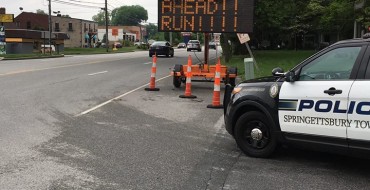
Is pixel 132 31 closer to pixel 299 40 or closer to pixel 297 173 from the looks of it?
pixel 299 40

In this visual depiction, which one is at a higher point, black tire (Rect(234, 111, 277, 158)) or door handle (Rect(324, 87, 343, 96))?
door handle (Rect(324, 87, 343, 96))

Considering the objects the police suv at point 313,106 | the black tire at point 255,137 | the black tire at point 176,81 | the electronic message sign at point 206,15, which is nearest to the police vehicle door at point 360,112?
the police suv at point 313,106

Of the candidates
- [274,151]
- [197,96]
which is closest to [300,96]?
[274,151]

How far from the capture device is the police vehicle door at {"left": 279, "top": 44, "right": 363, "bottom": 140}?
17.5 feet

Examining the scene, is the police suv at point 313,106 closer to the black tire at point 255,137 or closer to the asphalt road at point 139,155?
the black tire at point 255,137

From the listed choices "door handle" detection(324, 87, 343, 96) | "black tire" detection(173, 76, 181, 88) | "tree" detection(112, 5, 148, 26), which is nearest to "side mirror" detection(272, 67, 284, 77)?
"door handle" detection(324, 87, 343, 96)

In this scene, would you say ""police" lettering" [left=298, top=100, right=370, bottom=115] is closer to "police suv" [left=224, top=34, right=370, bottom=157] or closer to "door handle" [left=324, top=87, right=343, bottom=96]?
"police suv" [left=224, top=34, right=370, bottom=157]

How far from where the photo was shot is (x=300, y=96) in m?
5.71

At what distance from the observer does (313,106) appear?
18.2 feet

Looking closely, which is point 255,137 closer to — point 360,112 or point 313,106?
point 313,106

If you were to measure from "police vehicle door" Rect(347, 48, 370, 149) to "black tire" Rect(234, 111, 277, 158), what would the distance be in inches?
45.7

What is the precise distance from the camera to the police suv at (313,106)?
521cm

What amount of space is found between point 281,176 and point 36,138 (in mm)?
4092

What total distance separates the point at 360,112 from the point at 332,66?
2.56 ft
